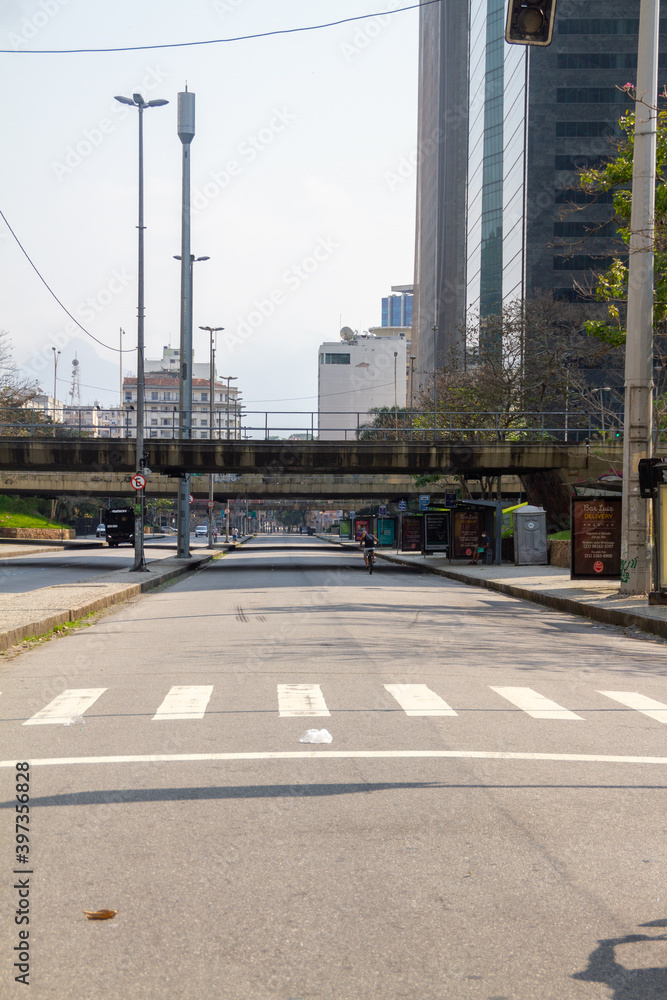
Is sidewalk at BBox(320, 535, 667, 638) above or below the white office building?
below

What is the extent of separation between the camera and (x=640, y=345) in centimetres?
2081

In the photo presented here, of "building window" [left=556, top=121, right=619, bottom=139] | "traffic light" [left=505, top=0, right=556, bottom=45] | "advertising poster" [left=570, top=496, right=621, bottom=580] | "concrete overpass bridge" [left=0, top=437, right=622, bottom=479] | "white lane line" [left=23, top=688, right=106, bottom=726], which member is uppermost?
"building window" [left=556, top=121, right=619, bottom=139]

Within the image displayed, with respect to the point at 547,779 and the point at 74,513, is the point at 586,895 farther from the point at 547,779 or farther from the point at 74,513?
the point at 74,513

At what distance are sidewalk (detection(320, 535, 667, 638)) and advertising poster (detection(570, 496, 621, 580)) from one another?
42 centimetres

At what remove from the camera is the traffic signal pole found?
20.4 metres

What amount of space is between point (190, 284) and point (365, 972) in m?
44.4

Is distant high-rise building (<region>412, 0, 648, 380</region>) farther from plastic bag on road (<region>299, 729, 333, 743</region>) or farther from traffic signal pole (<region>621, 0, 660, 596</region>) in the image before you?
plastic bag on road (<region>299, 729, 333, 743</region>)

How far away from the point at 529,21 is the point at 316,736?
252 inches

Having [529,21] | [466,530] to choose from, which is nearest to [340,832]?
[529,21]

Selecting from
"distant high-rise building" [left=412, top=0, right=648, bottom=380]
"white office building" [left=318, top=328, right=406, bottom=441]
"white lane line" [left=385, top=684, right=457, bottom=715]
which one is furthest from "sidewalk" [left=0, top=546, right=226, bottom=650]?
"white office building" [left=318, top=328, right=406, bottom=441]

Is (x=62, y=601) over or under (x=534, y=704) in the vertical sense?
under

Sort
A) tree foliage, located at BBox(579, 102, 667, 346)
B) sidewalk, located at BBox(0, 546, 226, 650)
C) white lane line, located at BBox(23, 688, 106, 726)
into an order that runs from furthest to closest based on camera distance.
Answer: tree foliage, located at BBox(579, 102, 667, 346)
sidewalk, located at BBox(0, 546, 226, 650)
white lane line, located at BBox(23, 688, 106, 726)

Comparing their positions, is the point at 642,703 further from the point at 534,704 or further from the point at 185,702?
the point at 185,702

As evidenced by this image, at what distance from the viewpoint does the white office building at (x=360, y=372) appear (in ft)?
593
